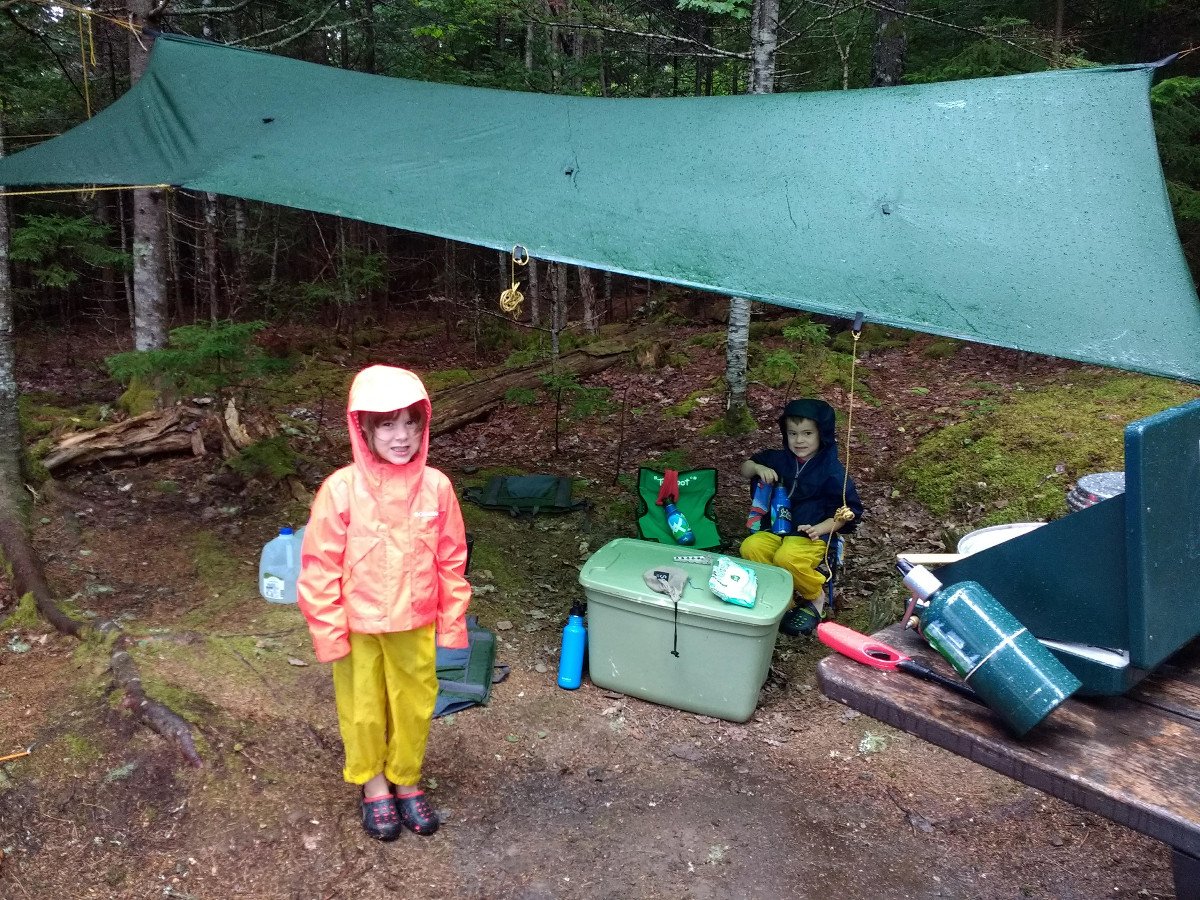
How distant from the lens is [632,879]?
235cm

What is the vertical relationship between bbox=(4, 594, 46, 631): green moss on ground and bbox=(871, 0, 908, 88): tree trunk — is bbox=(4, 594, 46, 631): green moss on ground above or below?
below

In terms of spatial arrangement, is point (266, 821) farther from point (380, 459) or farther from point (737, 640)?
point (737, 640)

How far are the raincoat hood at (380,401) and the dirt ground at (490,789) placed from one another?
1.10 meters

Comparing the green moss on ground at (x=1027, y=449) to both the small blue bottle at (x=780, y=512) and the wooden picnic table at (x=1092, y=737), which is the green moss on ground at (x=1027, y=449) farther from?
the wooden picnic table at (x=1092, y=737)

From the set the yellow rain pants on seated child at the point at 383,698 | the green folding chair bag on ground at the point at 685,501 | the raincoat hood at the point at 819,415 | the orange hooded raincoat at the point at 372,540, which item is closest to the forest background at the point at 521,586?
the yellow rain pants on seated child at the point at 383,698

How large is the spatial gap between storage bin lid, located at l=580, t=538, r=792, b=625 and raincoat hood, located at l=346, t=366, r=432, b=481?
1.09 m

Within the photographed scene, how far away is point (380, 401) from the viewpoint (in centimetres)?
213

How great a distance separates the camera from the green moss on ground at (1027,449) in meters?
4.81

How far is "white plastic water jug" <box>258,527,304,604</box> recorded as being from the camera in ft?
11.4

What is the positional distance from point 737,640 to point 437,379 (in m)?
5.51

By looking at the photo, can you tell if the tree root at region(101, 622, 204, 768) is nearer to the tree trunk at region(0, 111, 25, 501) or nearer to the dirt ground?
the dirt ground

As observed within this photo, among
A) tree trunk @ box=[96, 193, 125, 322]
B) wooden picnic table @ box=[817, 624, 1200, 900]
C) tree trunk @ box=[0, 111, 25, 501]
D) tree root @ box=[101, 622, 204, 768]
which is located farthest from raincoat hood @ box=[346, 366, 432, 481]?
tree trunk @ box=[96, 193, 125, 322]

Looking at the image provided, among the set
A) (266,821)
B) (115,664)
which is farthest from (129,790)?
(115,664)

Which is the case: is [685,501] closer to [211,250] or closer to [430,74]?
[211,250]
